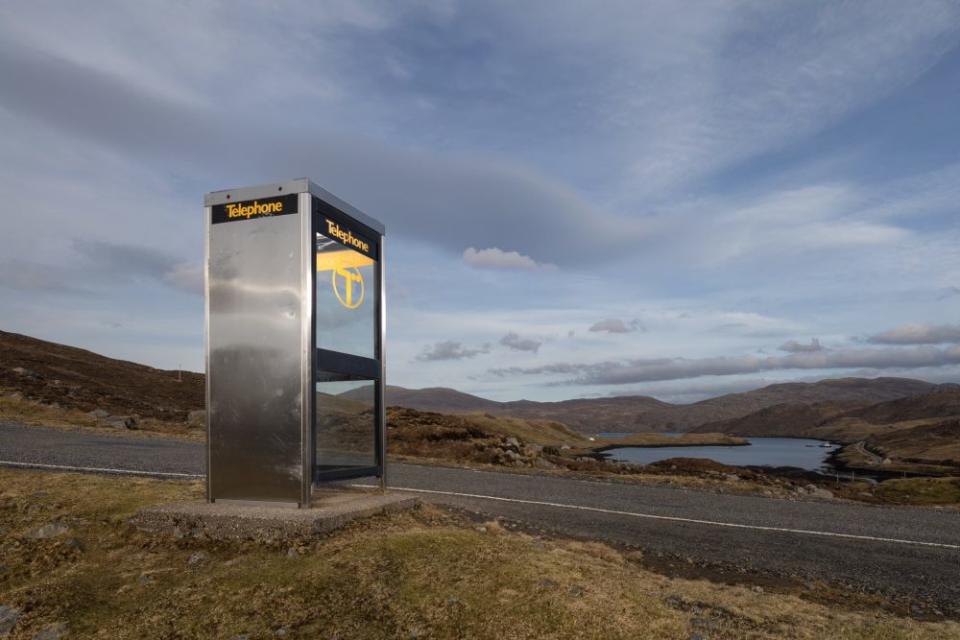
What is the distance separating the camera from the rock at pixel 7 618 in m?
6.07

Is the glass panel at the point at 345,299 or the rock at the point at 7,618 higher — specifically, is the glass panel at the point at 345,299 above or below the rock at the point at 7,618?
above

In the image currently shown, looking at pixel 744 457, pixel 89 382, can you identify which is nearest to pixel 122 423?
pixel 89 382

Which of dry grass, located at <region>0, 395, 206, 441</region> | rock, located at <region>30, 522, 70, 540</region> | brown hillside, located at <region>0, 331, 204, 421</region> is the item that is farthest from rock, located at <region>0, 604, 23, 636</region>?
brown hillside, located at <region>0, 331, 204, 421</region>

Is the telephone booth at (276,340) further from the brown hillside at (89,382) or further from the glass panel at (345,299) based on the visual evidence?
the brown hillside at (89,382)

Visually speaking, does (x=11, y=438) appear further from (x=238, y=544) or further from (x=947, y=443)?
(x=947, y=443)

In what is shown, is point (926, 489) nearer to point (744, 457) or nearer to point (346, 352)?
point (346, 352)

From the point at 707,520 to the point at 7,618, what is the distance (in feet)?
38.6

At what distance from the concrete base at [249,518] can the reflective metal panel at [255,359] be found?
1.41 feet

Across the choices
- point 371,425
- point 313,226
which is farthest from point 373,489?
point 313,226

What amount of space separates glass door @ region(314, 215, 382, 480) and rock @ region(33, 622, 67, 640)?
360 centimetres

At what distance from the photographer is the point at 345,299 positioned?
1034cm

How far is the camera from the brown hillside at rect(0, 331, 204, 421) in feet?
126

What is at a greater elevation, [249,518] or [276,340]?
[276,340]

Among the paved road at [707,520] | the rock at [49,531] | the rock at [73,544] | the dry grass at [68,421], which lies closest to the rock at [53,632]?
the rock at [73,544]
